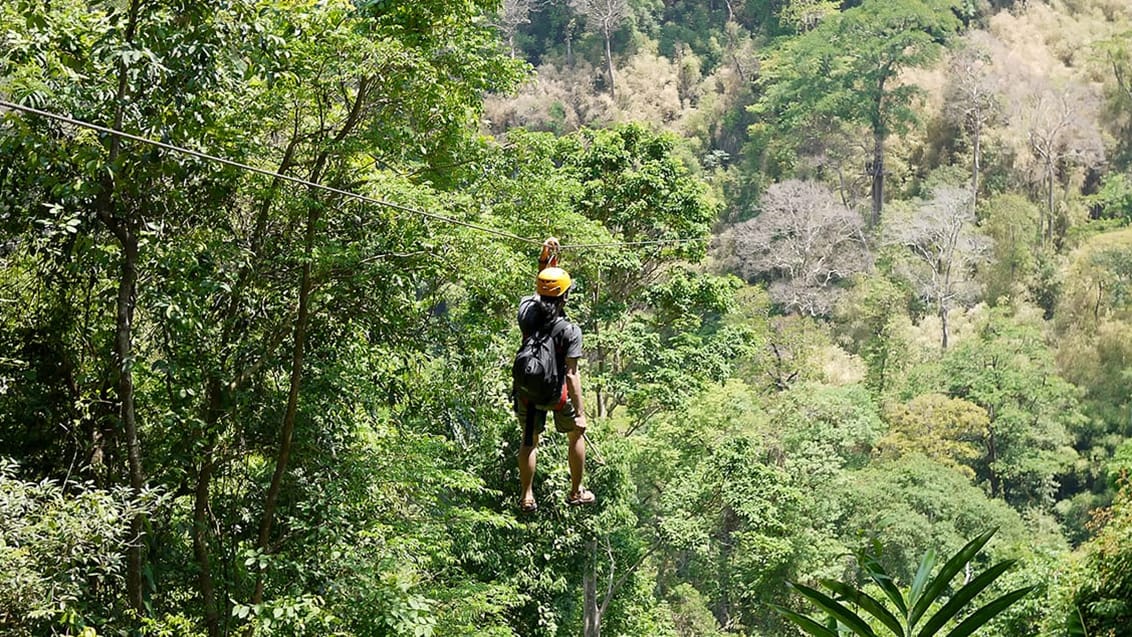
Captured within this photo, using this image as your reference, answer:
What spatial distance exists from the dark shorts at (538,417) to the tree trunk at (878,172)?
88.8 ft

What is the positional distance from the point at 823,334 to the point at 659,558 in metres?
10.1

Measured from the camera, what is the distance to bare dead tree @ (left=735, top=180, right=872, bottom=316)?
26734mm

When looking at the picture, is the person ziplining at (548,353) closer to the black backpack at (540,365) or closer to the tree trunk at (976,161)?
the black backpack at (540,365)

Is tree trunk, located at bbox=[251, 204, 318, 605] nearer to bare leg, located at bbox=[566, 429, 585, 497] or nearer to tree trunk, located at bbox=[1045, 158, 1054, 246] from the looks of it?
bare leg, located at bbox=[566, 429, 585, 497]

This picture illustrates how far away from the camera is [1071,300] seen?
23.3 m

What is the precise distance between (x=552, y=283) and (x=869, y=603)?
2.24 meters

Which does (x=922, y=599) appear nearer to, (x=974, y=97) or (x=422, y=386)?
(x=422, y=386)

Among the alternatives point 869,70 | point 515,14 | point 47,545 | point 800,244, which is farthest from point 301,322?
point 515,14

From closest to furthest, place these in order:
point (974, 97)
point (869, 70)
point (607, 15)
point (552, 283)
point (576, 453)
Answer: point (552, 283), point (576, 453), point (974, 97), point (869, 70), point (607, 15)

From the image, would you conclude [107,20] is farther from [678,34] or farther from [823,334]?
[678,34]

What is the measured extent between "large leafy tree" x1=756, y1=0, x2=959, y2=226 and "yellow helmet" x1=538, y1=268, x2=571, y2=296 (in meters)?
27.1

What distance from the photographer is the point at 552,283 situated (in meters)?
3.86

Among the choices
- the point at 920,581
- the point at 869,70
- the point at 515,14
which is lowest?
the point at 920,581

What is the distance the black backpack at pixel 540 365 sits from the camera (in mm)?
3904
